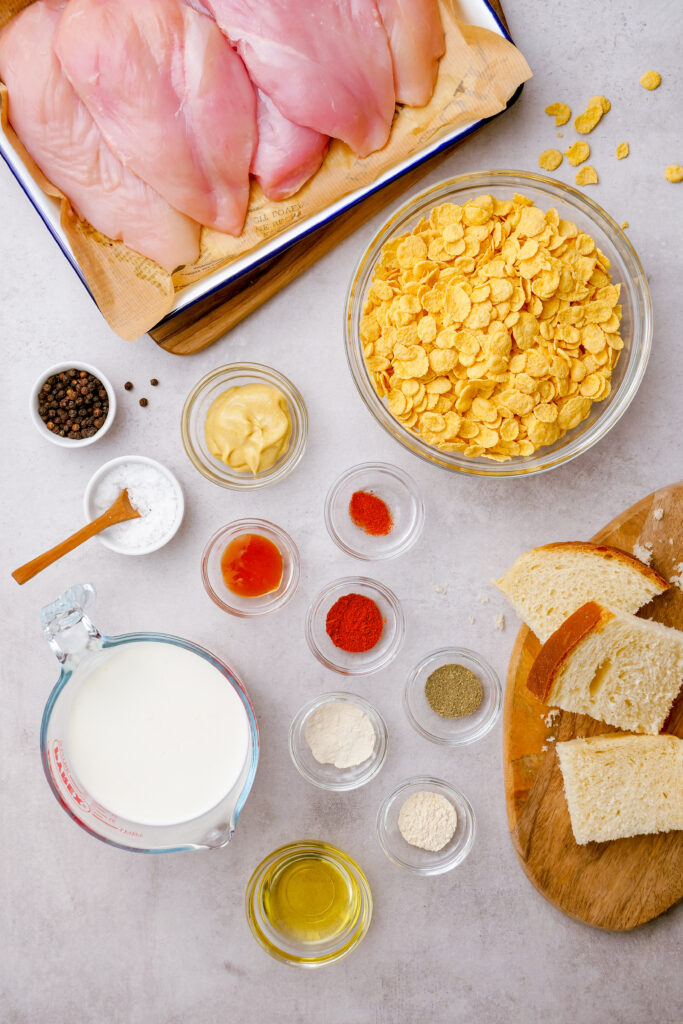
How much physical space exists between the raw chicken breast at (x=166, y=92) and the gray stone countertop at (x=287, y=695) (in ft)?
1.13

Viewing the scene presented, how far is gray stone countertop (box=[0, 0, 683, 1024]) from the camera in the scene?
181 centimetres

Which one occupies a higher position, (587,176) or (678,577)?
(587,176)

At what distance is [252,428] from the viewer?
1739 millimetres

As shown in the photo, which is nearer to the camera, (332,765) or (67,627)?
(67,627)

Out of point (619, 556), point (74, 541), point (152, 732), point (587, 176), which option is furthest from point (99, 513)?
point (587, 176)

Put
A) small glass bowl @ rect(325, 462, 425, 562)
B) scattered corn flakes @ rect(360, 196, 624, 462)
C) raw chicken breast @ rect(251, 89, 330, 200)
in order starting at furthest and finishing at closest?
small glass bowl @ rect(325, 462, 425, 562) < raw chicken breast @ rect(251, 89, 330, 200) < scattered corn flakes @ rect(360, 196, 624, 462)

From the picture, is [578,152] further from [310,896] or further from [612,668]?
[310,896]

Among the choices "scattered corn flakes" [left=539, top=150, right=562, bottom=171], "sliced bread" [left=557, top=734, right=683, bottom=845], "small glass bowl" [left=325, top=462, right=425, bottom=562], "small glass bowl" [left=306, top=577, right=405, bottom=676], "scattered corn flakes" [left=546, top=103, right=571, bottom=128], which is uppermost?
"scattered corn flakes" [left=546, top=103, right=571, bottom=128]

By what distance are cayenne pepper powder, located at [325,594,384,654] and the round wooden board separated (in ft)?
1.17

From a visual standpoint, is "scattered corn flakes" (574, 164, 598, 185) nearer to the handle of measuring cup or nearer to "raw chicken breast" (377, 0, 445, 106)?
"raw chicken breast" (377, 0, 445, 106)

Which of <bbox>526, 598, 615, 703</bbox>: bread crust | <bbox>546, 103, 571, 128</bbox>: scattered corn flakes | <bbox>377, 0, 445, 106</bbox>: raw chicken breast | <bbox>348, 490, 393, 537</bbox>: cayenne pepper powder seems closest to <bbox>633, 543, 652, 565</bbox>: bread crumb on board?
<bbox>526, 598, 615, 703</bbox>: bread crust

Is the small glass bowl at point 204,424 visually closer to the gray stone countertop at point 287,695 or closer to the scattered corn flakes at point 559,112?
the gray stone countertop at point 287,695

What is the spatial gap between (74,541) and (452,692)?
39.3 inches

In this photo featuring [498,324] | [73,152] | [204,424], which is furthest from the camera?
[204,424]
